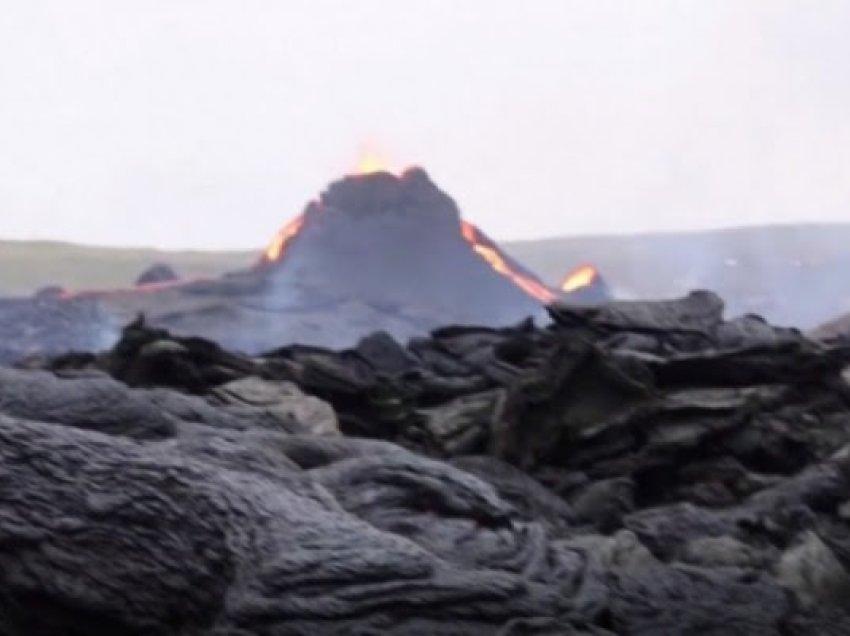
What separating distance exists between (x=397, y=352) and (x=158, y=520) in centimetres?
630

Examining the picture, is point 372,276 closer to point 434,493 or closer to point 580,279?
point 580,279

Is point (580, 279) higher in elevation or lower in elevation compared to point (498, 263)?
lower

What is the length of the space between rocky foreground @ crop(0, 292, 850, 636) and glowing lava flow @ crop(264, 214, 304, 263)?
1835cm

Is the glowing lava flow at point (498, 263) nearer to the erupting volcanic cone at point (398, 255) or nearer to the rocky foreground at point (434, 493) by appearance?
the erupting volcanic cone at point (398, 255)

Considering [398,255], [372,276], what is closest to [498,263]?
[398,255]

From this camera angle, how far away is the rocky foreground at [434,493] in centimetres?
458

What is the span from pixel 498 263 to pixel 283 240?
12.1 ft

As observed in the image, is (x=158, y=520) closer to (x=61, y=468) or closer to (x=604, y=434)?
(x=61, y=468)

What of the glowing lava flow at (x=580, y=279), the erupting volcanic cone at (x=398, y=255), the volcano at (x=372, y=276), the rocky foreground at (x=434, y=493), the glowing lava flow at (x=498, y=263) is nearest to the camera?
the rocky foreground at (x=434, y=493)

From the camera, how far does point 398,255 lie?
28312 millimetres

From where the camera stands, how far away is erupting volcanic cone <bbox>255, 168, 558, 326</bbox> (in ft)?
90.4

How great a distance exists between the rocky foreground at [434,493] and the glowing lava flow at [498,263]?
17.9 m

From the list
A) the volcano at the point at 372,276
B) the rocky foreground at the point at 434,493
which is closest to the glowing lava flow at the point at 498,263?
the volcano at the point at 372,276

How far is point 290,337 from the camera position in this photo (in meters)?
23.7
